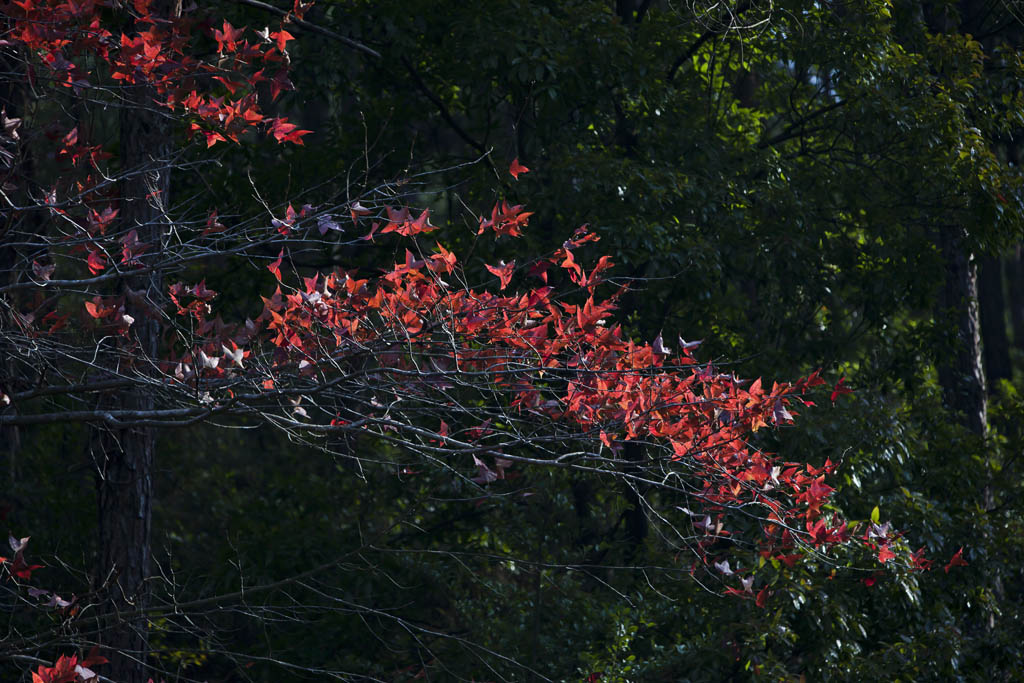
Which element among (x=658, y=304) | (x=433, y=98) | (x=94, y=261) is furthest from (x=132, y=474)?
(x=658, y=304)

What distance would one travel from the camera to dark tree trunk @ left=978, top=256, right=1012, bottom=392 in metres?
12.0

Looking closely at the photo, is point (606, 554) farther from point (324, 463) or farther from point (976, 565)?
point (324, 463)

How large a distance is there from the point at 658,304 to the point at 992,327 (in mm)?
7003

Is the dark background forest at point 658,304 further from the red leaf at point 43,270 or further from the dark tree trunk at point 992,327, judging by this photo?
the dark tree trunk at point 992,327

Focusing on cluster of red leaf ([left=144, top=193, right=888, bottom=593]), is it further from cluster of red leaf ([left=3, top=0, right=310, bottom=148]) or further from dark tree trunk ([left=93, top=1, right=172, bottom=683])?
dark tree trunk ([left=93, top=1, right=172, bottom=683])

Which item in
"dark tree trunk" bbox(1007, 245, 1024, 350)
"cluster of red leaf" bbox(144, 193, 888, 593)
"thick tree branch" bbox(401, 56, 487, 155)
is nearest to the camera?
"cluster of red leaf" bbox(144, 193, 888, 593)

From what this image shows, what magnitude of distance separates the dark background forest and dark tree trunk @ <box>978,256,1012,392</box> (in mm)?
3961

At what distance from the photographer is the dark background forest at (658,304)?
618 cm

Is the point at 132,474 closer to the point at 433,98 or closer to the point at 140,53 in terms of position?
the point at 140,53

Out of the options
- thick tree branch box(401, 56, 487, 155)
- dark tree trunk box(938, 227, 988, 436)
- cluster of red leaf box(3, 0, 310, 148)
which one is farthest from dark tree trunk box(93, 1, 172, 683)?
dark tree trunk box(938, 227, 988, 436)

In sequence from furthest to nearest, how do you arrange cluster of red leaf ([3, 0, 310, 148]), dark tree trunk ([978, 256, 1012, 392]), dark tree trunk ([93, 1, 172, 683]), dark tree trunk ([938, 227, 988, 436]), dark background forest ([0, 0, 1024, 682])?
1. dark tree trunk ([978, 256, 1012, 392])
2. dark tree trunk ([938, 227, 988, 436])
3. dark background forest ([0, 0, 1024, 682])
4. dark tree trunk ([93, 1, 172, 683])
5. cluster of red leaf ([3, 0, 310, 148])

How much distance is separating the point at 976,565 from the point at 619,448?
4067 millimetres

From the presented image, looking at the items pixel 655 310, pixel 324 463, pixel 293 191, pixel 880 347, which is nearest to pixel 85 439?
pixel 324 463

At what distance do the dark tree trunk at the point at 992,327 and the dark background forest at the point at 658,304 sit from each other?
396 centimetres
